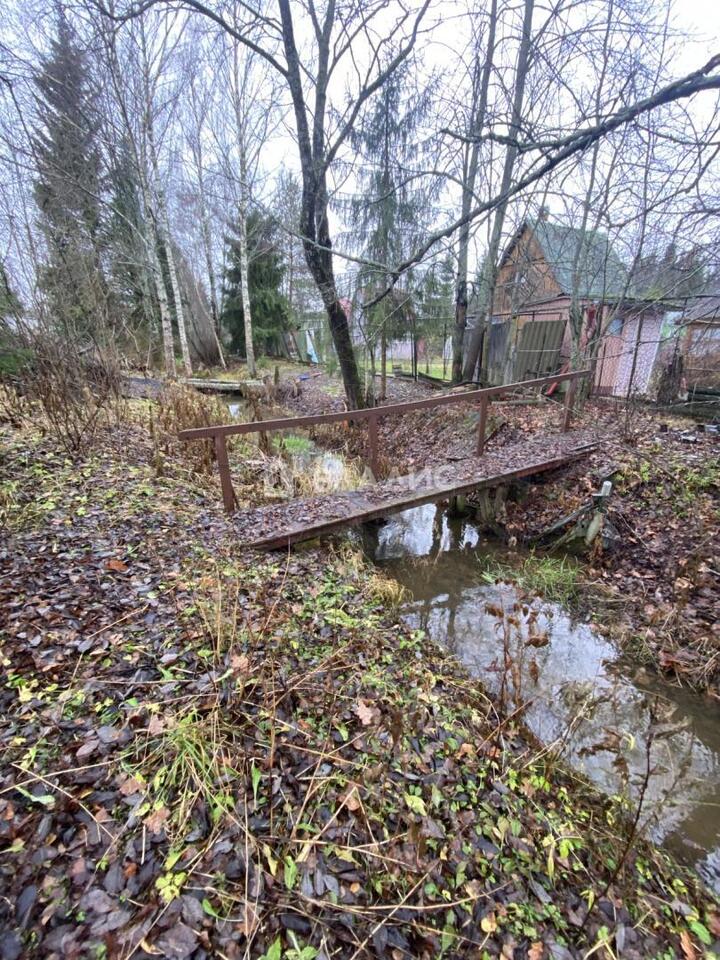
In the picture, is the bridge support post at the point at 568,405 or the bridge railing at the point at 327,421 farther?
the bridge support post at the point at 568,405

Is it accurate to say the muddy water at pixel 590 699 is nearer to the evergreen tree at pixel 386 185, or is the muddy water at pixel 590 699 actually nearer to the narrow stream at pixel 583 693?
the narrow stream at pixel 583 693

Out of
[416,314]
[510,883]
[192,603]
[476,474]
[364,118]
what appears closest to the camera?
[510,883]

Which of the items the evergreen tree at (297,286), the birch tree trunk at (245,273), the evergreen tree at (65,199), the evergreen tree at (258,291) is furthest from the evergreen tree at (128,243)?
the evergreen tree at (297,286)

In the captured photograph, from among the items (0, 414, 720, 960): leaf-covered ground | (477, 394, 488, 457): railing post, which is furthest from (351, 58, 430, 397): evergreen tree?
(0, 414, 720, 960): leaf-covered ground

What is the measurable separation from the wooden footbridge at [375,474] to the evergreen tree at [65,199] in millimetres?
3066

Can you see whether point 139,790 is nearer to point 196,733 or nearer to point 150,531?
point 196,733

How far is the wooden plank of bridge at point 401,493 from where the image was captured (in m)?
4.21

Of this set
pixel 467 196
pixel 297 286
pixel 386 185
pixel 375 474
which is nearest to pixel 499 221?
pixel 467 196

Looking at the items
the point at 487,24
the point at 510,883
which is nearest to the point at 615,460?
the point at 487,24

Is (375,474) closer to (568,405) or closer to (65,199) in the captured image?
(568,405)

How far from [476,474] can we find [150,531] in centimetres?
402

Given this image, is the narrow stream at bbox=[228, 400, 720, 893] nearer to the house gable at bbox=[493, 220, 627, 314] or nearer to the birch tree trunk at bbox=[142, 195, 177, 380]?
the house gable at bbox=[493, 220, 627, 314]

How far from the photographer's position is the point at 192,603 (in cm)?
288

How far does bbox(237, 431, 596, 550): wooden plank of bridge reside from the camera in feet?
13.8
